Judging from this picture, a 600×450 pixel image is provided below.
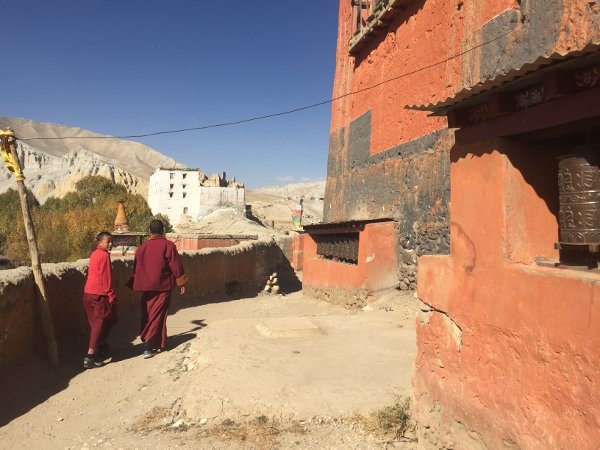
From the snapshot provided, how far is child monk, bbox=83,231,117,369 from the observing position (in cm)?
545

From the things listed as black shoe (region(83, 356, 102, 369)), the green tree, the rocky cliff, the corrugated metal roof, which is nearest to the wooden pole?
black shoe (region(83, 356, 102, 369))

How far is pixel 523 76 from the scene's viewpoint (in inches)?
106

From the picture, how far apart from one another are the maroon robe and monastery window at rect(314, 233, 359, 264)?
210 inches

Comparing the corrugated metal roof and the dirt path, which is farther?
the dirt path

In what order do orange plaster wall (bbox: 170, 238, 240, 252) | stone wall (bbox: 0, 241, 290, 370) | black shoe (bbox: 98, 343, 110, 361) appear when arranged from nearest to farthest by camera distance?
1. stone wall (bbox: 0, 241, 290, 370)
2. black shoe (bbox: 98, 343, 110, 361)
3. orange plaster wall (bbox: 170, 238, 240, 252)

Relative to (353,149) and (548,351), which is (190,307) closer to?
(353,149)

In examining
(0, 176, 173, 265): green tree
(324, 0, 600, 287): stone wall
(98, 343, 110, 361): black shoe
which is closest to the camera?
(98, 343, 110, 361): black shoe

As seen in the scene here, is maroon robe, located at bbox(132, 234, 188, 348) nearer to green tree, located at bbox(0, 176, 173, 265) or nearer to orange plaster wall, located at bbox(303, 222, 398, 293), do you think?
orange plaster wall, located at bbox(303, 222, 398, 293)

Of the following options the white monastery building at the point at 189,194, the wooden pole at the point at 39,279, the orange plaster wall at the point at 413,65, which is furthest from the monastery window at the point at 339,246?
the white monastery building at the point at 189,194

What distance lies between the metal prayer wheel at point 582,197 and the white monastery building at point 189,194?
162ft

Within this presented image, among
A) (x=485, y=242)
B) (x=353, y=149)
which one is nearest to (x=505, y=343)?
(x=485, y=242)

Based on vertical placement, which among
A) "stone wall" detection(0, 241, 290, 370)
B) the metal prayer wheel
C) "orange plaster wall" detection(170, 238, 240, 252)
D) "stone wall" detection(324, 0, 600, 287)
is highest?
"stone wall" detection(324, 0, 600, 287)

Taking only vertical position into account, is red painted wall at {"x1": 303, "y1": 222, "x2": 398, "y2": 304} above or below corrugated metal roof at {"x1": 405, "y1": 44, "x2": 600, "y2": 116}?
below

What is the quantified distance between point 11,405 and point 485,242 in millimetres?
4401
